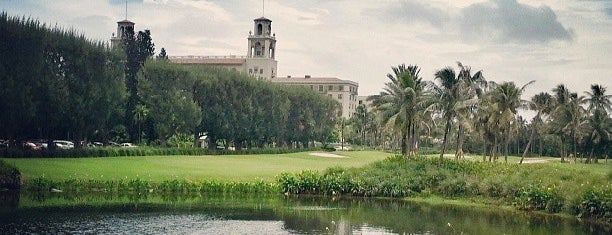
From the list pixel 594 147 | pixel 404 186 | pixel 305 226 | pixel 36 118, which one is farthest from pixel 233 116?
pixel 305 226

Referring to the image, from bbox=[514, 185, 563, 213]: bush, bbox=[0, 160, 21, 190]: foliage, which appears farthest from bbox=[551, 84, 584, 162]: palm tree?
bbox=[0, 160, 21, 190]: foliage

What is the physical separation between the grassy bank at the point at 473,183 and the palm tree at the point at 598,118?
6215cm

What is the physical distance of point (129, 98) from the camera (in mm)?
105938

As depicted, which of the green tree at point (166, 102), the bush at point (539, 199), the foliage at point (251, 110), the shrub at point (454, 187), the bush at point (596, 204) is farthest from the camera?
the foliage at point (251, 110)

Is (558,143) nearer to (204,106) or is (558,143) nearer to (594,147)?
(594,147)

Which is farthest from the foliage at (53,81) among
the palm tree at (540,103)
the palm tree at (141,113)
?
the palm tree at (540,103)

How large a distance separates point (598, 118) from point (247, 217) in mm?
84256

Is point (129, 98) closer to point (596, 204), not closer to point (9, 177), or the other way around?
point (9, 177)

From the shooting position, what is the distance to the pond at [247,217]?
36312 millimetres

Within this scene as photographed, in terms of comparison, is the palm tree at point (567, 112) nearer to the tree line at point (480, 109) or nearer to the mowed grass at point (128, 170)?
the tree line at point (480, 109)

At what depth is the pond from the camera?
36312 mm

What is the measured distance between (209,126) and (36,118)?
3866 cm

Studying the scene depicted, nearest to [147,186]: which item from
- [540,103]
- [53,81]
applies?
[53,81]

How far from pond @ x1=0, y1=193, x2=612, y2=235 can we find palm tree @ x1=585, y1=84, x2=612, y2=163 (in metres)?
71.0
